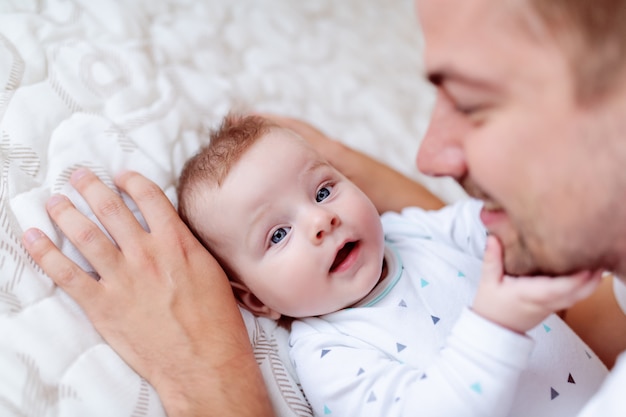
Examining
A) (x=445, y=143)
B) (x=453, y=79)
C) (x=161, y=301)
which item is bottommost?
(x=161, y=301)

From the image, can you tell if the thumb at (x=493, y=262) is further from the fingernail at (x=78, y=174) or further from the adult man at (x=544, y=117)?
the fingernail at (x=78, y=174)

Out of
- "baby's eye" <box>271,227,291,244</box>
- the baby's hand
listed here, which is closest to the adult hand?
"baby's eye" <box>271,227,291,244</box>

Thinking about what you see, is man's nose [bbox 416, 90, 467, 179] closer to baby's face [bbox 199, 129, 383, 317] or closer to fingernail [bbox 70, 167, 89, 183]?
baby's face [bbox 199, 129, 383, 317]

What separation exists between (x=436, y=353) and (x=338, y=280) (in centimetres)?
22

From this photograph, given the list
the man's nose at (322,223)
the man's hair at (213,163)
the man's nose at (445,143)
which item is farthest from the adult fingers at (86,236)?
the man's nose at (445,143)

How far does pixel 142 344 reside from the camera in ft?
3.18

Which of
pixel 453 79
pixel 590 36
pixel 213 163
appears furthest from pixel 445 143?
pixel 213 163

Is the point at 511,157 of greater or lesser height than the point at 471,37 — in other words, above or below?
below

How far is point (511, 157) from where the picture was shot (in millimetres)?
734

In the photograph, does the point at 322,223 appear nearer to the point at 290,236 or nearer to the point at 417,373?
the point at 290,236

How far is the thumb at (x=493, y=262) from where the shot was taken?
2.83 feet

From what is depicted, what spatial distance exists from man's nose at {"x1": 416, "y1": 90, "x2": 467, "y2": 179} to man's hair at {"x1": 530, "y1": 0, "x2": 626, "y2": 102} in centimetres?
17

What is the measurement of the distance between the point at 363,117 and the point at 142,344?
0.95 metres

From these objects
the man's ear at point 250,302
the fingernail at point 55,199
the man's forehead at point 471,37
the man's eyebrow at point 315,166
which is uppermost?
the man's forehead at point 471,37
